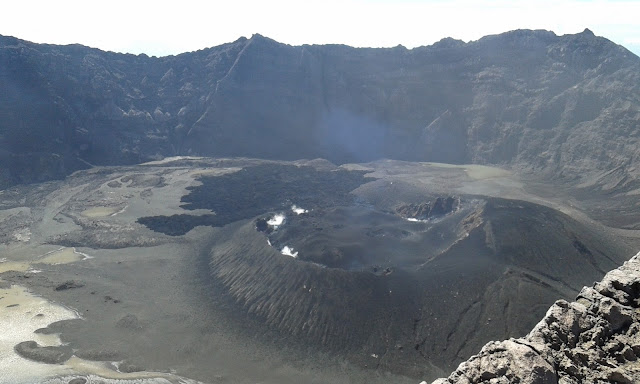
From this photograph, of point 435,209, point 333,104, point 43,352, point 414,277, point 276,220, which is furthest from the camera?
point 333,104

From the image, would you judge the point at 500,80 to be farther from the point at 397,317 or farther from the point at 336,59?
the point at 397,317

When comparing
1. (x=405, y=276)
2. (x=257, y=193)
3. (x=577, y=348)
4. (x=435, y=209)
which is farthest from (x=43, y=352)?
(x=435, y=209)

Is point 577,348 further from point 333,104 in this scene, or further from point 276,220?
point 333,104

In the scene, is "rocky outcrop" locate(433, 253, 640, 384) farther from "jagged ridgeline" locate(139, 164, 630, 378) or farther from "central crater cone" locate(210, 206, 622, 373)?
"central crater cone" locate(210, 206, 622, 373)

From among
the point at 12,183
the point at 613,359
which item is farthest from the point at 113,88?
the point at 613,359

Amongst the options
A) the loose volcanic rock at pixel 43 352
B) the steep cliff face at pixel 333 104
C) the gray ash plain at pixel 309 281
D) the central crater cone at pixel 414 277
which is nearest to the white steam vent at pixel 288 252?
the central crater cone at pixel 414 277

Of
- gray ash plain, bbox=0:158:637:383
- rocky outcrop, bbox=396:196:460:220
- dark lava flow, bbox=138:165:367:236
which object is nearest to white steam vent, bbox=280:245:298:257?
gray ash plain, bbox=0:158:637:383

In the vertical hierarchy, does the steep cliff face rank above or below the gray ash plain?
above
